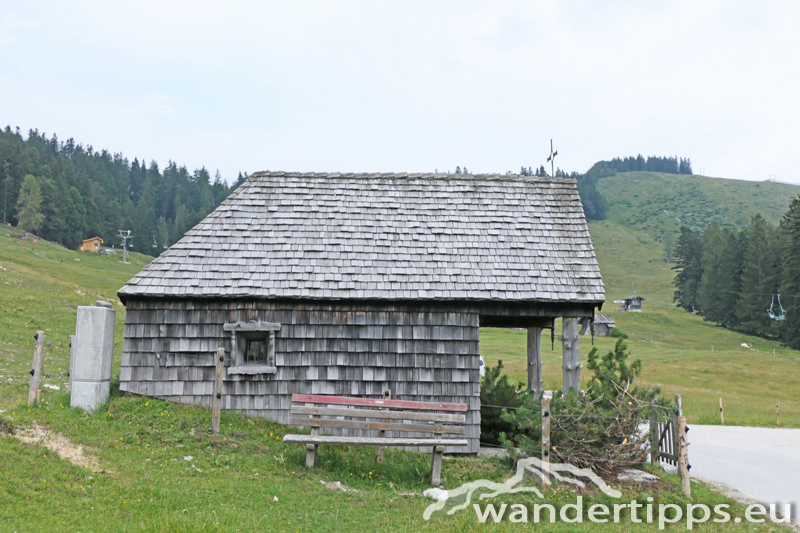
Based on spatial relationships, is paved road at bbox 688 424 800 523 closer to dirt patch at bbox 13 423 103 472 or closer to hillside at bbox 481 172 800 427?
hillside at bbox 481 172 800 427

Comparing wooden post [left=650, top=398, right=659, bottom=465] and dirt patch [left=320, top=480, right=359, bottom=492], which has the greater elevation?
wooden post [left=650, top=398, right=659, bottom=465]

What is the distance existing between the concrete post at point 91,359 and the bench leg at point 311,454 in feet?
15.1

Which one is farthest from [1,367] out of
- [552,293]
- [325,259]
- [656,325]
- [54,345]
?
[656,325]

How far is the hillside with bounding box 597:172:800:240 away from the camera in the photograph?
5861 inches

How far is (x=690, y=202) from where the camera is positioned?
547ft

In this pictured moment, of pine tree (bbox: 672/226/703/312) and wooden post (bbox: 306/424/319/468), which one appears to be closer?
wooden post (bbox: 306/424/319/468)

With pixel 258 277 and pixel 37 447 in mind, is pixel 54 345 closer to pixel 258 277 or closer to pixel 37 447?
pixel 258 277

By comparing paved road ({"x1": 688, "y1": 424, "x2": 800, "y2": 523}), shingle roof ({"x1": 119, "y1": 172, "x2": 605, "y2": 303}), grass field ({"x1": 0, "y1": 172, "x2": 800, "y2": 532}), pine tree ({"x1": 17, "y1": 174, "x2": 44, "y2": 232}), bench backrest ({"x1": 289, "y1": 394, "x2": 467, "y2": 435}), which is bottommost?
paved road ({"x1": 688, "y1": 424, "x2": 800, "y2": 523})

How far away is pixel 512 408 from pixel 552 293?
2839mm

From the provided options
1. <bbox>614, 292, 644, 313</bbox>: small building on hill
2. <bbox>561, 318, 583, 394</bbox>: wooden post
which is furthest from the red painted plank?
<bbox>614, 292, 644, 313</bbox>: small building on hill

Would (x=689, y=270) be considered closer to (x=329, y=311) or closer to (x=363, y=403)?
(x=329, y=311)

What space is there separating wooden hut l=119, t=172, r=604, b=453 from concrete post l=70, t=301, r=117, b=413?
53 centimetres

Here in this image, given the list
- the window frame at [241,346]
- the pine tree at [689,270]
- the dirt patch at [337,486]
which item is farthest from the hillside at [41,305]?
the pine tree at [689,270]

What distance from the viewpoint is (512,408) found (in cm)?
1280
